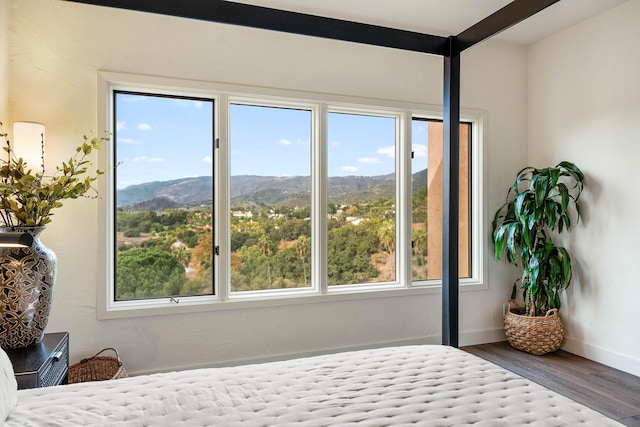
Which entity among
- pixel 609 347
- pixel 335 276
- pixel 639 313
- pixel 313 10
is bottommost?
pixel 609 347

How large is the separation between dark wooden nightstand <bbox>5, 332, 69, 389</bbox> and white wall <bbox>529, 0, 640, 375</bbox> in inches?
153

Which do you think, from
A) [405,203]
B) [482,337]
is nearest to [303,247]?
[405,203]

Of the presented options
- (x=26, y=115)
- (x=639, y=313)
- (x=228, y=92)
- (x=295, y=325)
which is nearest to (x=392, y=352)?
(x=295, y=325)

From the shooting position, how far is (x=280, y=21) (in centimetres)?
240

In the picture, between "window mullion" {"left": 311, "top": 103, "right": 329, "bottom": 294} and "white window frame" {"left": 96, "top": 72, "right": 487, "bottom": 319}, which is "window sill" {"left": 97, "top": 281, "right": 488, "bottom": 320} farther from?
"window mullion" {"left": 311, "top": 103, "right": 329, "bottom": 294}

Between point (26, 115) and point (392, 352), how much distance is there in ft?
8.93

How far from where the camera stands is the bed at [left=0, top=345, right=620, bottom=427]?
1.26 meters

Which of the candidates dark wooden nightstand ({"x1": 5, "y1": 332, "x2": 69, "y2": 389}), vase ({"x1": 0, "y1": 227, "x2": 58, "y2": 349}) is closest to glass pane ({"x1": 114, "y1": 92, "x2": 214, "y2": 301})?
dark wooden nightstand ({"x1": 5, "y1": 332, "x2": 69, "y2": 389})

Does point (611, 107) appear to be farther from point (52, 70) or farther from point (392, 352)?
point (52, 70)

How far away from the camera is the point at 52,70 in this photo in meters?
2.85

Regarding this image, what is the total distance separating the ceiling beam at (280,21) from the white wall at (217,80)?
0.91 metres

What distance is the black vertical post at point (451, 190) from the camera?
2.82 m

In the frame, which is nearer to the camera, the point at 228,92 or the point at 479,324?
the point at 228,92

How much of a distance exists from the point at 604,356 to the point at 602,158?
1.61 meters
